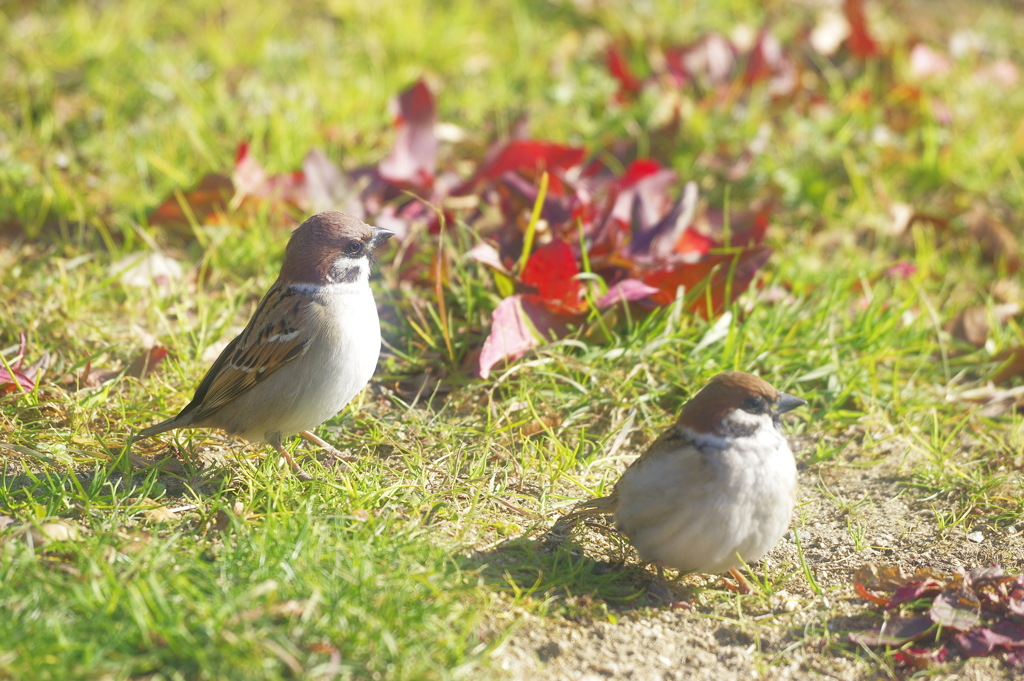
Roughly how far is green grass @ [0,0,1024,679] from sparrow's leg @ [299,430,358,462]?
0.09 m

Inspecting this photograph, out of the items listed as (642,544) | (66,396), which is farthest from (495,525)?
(66,396)

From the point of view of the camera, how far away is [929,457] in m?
4.72

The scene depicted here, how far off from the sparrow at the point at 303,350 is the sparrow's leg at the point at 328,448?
0.04 feet

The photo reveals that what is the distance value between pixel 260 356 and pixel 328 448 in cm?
49

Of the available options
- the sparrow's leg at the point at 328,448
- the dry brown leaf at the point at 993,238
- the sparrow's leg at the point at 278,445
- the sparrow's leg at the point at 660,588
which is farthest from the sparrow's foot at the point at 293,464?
the dry brown leaf at the point at 993,238

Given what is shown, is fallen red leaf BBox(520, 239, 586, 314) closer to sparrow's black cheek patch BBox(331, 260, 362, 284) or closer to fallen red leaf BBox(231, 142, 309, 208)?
sparrow's black cheek patch BBox(331, 260, 362, 284)

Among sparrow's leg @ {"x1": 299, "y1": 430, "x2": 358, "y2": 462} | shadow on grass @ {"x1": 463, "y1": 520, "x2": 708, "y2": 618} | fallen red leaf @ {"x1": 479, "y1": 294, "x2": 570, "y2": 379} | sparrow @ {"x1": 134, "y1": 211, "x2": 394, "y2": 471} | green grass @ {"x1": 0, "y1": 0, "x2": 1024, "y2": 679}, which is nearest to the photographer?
green grass @ {"x1": 0, "y1": 0, "x2": 1024, "y2": 679}

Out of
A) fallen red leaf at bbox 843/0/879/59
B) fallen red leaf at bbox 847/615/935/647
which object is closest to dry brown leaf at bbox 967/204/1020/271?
fallen red leaf at bbox 843/0/879/59

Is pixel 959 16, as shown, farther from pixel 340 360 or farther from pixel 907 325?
pixel 340 360

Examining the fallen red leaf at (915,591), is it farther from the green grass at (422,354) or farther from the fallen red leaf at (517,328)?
the fallen red leaf at (517,328)

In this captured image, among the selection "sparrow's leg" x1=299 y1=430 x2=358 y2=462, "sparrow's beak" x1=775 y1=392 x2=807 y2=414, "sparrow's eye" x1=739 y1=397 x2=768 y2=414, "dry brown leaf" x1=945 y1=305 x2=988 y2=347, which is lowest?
"dry brown leaf" x1=945 y1=305 x2=988 y2=347

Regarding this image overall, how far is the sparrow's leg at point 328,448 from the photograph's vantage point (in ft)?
14.0

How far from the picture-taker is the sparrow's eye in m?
3.63

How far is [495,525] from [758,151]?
3742 millimetres
